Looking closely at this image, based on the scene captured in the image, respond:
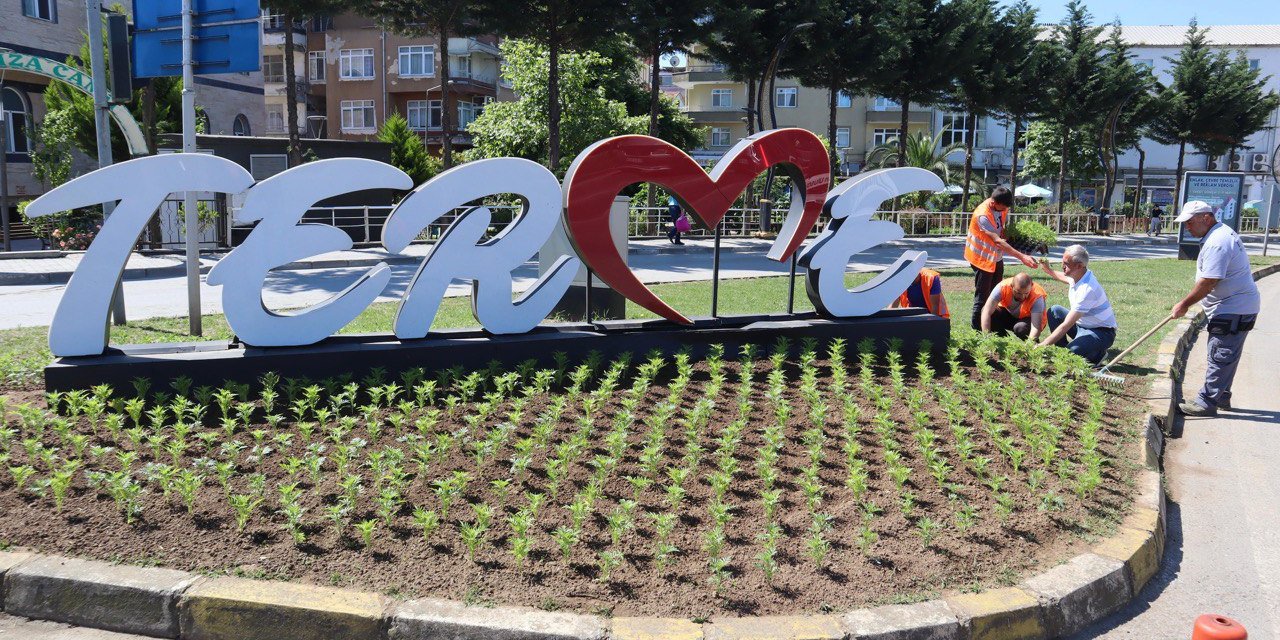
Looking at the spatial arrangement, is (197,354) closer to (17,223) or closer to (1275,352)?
(1275,352)

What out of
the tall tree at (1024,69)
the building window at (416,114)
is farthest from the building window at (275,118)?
the tall tree at (1024,69)

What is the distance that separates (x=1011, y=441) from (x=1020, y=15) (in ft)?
115

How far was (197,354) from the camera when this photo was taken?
6609 mm

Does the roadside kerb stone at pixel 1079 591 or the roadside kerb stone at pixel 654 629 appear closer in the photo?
→ the roadside kerb stone at pixel 654 629

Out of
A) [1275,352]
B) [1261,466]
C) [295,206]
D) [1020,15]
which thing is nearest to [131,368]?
[295,206]

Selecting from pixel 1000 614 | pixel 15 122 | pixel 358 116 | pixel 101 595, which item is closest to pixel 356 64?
pixel 358 116

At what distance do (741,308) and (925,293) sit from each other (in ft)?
12.5

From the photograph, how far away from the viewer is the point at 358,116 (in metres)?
49.6

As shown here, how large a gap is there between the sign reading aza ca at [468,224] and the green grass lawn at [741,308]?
1456mm

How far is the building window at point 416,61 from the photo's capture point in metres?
47.8

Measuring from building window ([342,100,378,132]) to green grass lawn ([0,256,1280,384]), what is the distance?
36241 millimetres

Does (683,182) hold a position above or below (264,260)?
above

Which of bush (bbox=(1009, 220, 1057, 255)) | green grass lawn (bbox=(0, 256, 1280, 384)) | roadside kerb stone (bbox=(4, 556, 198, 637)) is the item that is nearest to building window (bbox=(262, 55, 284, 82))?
green grass lawn (bbox=(0, 256, 1280, 384))

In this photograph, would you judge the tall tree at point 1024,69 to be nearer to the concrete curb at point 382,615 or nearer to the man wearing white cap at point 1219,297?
the man wearing white cap at point 1219,297
